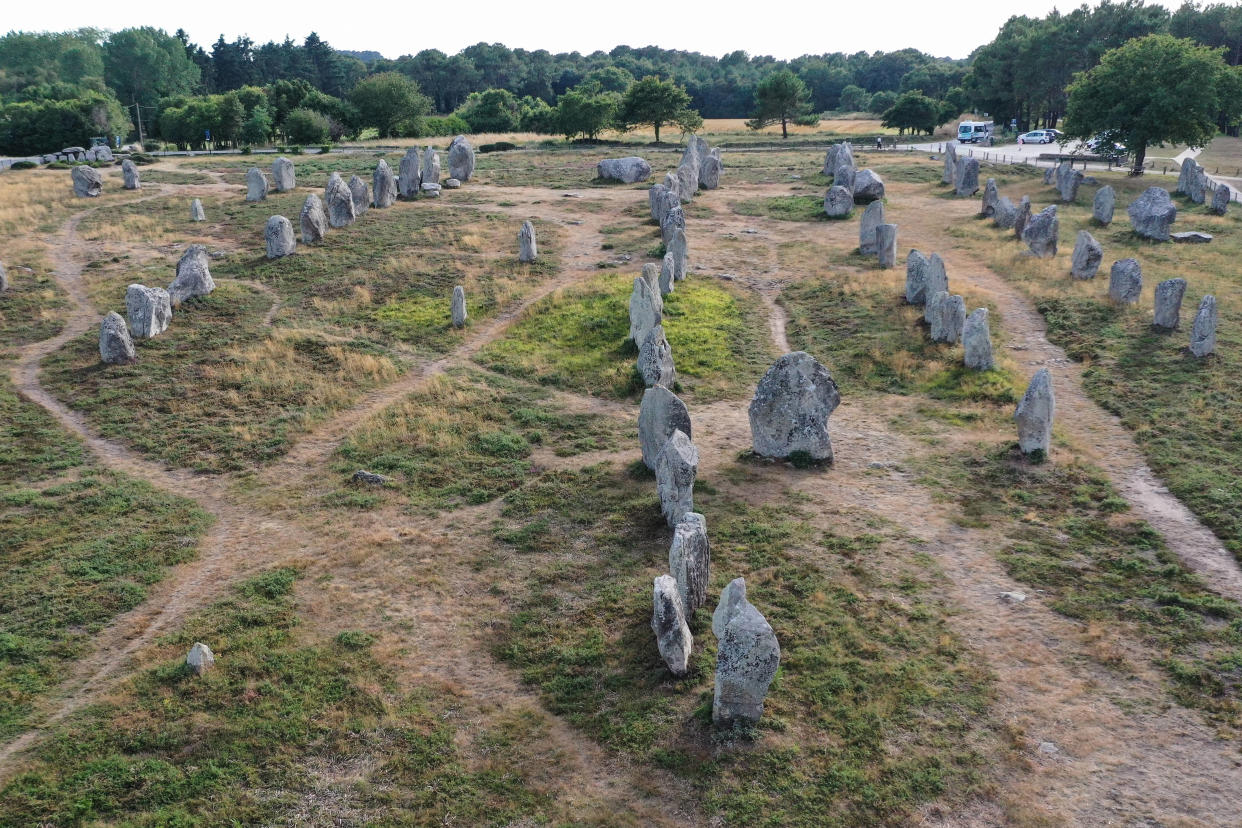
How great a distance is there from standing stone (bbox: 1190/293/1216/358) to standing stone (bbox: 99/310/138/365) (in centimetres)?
3148

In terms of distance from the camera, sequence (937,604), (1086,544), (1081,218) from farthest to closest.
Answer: (1081,218) < (1086,544) < (937,604)

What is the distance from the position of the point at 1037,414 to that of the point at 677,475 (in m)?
8.95

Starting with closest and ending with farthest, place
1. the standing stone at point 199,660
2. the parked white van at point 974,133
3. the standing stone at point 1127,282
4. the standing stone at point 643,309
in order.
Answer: the standing stone at point 199,660 < the standing stone at point 643,309 < the standing stone at point 1127,282 < the parked white van at point 974,133

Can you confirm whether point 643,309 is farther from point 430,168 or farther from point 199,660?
point 430,168

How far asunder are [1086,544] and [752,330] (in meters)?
15.0

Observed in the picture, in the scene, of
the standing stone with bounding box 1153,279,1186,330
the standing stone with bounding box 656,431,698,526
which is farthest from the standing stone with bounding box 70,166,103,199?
the standing stone with bounding box 1153,279,1186,330

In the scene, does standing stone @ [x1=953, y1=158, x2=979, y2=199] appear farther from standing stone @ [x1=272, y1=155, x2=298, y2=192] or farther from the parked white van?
standing stone @ [x1=272, y1=155, x2=298, y2=192]

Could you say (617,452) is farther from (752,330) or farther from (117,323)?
(117,323)

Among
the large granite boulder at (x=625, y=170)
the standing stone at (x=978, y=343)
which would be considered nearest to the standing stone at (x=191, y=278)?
the standing stone at (x=978, y=343)

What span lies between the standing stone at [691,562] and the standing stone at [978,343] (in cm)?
1381

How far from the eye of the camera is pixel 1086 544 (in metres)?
17.9

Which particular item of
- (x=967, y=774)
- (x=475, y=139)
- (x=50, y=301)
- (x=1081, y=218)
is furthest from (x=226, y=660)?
(x=475, y=139)

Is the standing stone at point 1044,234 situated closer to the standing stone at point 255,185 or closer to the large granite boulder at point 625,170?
the large granite boulder at point 625,170

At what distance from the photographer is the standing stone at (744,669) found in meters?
12.9
